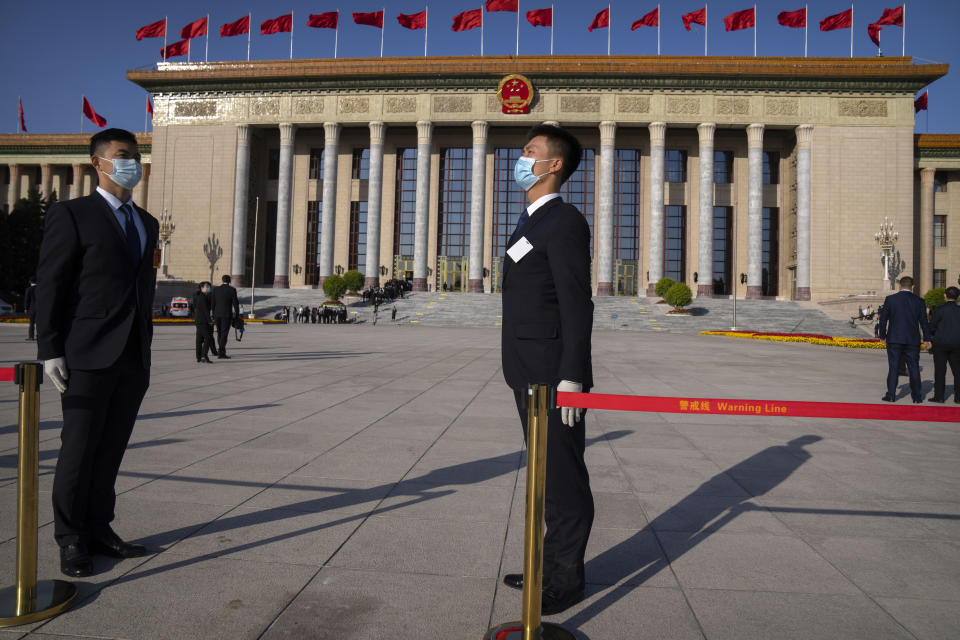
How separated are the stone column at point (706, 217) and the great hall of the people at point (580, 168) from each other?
0.40ft

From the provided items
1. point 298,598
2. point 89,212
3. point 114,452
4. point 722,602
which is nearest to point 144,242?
point 89,212

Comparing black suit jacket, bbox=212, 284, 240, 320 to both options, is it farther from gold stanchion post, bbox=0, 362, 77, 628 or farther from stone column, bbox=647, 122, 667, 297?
stone column, bbox=647, 122, 667, 297

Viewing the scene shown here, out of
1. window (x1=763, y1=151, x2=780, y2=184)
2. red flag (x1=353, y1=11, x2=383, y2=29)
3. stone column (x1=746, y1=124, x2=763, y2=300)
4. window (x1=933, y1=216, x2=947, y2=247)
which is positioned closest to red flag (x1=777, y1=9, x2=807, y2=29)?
stone column (x1=746, y1=124, x2=763, y2=300)

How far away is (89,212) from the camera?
10.2 ft

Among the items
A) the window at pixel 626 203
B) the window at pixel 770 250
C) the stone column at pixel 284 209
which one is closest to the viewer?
the stone column at pixel 284 209

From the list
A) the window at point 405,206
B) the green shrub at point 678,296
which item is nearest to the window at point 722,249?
the green shrub at point 678,296

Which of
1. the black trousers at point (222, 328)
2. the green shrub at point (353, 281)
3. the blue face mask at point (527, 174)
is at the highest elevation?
the green shrub at point (353, 281)

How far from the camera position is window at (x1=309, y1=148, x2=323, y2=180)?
51.8m

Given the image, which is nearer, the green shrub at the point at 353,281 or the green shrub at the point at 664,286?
the green shrub at the point at 664,286

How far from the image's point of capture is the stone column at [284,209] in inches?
1868

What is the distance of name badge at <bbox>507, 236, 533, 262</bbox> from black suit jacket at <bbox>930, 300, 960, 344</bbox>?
32.5 feet

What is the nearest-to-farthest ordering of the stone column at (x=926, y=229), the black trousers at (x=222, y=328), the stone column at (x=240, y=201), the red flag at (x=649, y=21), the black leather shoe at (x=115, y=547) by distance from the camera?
1. the black leather shoe at (x=115, y=547)
2. the black trousers at (x=222, y=328)
3. the red flag at (x=649, y=21)
4. the stone column at (x=926, y=229)
5. the stone column at (x=240, y=201)

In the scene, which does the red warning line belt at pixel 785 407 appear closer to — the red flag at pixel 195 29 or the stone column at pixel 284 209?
the stone column at pixel 284 209

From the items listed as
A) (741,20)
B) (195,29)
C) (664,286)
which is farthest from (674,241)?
(195,29)
